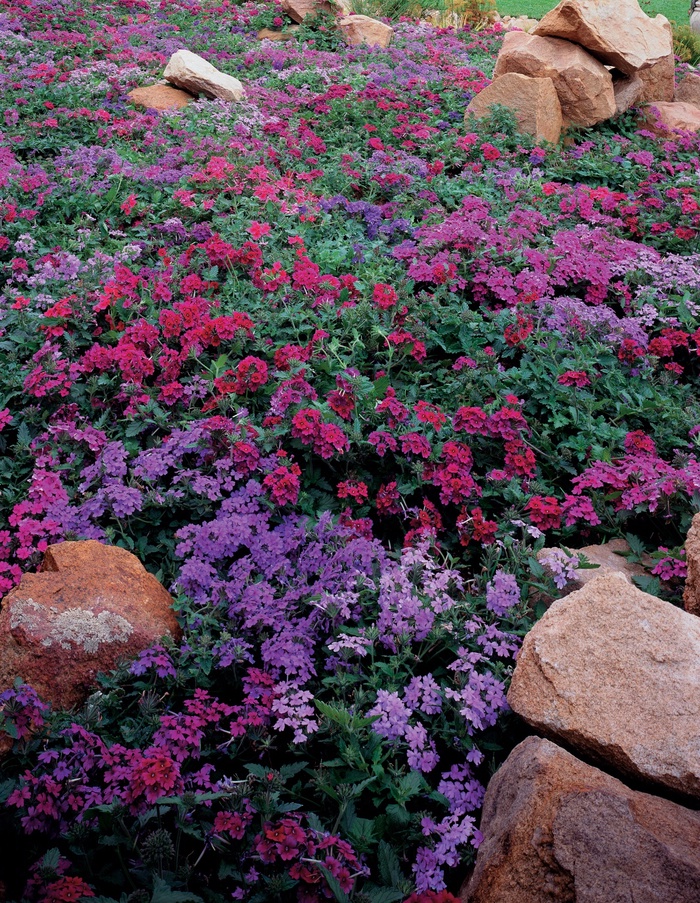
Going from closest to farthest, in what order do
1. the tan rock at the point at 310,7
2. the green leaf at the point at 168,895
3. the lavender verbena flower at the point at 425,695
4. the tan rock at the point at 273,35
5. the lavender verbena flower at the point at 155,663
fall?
the green leaf at the point at 168,895 → the lavender verbena flower at the point at 425,695 → the lavender verbena flower at the point at 155,663 → the tan rock at the point at 273,35 → the tan rock at the point at 310,7

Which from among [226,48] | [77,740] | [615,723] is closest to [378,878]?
[615,723]

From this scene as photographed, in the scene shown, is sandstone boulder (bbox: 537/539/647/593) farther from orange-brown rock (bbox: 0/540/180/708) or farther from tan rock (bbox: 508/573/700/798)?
orange-brown rock (bbox: 0/540/180/708)

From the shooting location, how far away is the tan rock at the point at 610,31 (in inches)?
320

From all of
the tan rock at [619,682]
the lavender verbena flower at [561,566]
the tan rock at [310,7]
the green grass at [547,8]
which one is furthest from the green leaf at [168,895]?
the green grass at [547,8]

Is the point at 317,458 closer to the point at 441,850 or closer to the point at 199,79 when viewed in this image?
the point at 441,850

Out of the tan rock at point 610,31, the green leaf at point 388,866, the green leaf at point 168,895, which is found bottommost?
the green leaf at point 388,866

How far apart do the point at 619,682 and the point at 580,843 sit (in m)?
0.59

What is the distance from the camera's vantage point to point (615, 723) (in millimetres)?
2223

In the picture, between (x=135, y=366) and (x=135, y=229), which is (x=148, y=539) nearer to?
(x=135, y=366)

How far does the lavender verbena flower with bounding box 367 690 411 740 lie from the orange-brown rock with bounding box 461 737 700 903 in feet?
1.34

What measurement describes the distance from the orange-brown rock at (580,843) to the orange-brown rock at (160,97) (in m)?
8.64

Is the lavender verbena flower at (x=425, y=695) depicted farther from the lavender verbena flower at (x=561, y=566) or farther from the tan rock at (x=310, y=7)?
the tan rock at (x=310, y=7)

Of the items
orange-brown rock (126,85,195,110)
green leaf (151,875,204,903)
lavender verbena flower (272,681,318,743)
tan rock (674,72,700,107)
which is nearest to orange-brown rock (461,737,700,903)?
lavender verbena flower (272,681,318,743)

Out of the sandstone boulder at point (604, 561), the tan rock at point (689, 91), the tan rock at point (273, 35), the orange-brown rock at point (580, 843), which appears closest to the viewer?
the orange-brown rock at point (580, 843)
